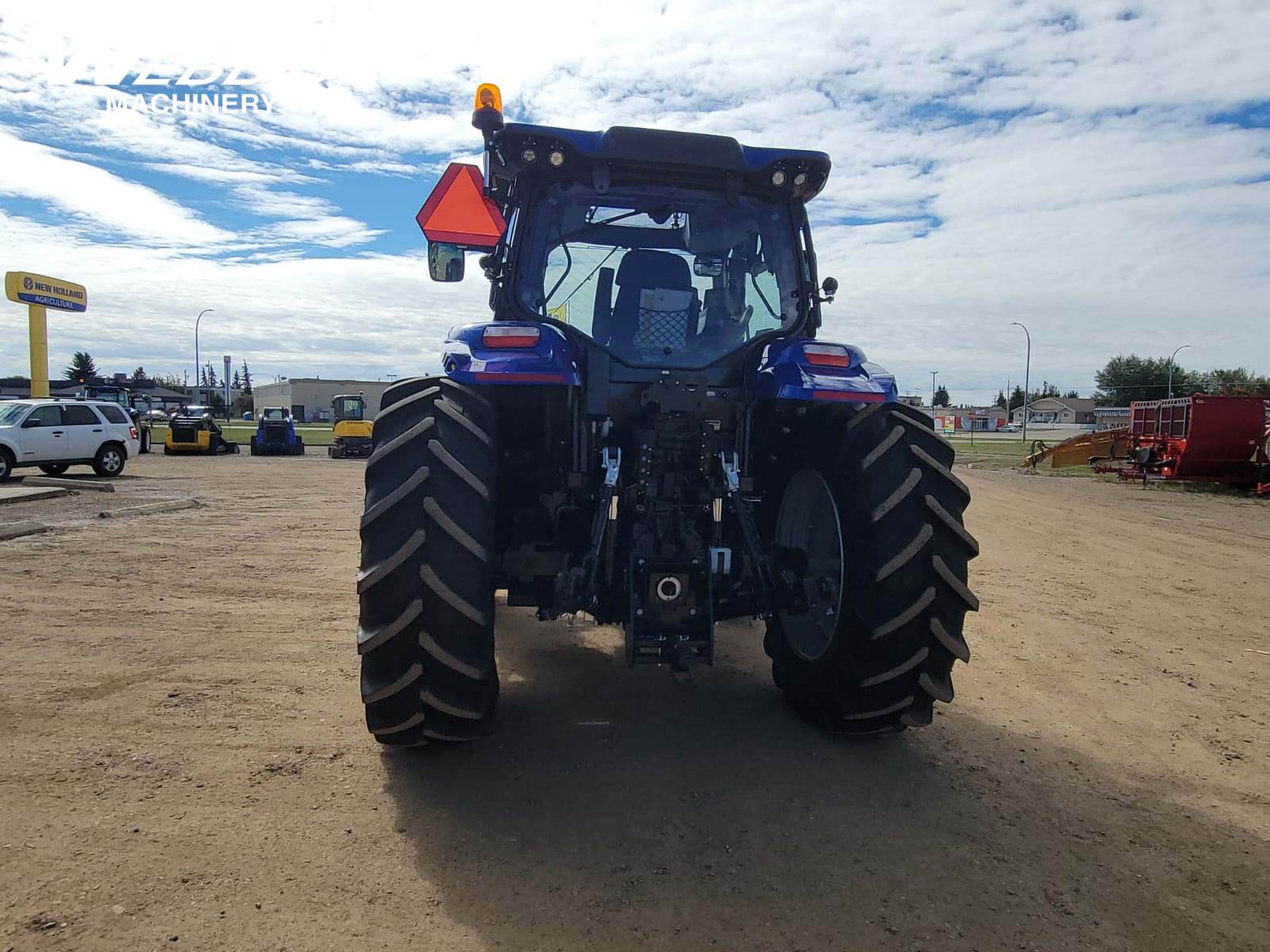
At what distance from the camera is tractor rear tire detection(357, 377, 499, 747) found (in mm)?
3109

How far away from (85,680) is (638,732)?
296cm

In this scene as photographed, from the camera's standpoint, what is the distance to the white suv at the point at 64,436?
56.7 ft

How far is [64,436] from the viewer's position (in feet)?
59.2

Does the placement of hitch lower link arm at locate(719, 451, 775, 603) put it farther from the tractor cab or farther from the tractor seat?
the tractor cab

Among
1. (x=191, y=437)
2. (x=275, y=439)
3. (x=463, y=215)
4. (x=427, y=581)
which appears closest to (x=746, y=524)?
(x=427, y=581)

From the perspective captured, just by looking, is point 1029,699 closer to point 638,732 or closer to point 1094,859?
point 1094,859

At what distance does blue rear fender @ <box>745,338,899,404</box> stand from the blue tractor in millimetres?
14

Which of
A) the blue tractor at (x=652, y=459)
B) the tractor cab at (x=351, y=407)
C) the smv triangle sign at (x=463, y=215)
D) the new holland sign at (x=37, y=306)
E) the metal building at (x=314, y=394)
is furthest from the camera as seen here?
the metal building at (x=314, y=394)

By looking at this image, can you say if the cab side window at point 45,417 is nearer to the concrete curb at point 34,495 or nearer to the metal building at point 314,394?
the concrete curb at point 34,495

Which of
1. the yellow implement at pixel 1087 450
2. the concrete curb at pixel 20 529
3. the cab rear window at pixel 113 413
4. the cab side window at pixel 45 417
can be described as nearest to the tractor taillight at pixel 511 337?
the concrete curb at pixel 20 529

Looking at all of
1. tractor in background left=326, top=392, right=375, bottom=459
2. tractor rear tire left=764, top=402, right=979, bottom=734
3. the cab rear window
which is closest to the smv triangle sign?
tractor rear tire left=764, top=402, right=979, bottom=734

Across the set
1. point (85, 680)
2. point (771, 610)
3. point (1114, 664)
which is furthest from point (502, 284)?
point (1114, 664)

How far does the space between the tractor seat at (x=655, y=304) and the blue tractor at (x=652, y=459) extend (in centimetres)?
1

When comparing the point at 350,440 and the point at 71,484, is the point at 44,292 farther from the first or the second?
the point at 71,484
